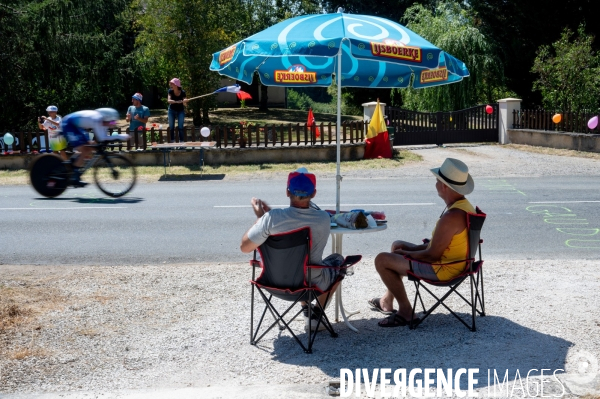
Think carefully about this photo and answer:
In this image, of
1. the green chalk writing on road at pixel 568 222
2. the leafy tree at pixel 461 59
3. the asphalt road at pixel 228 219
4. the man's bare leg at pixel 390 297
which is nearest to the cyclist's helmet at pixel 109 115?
the man's bare leg at pixel 390 297

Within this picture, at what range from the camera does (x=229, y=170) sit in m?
19.7

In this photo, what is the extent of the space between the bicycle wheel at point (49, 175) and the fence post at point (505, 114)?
2066 cm

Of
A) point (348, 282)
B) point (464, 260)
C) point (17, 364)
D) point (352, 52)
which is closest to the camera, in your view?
point (17, 364)

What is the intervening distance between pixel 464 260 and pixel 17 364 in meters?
4.23

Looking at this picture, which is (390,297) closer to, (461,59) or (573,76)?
(573,76)

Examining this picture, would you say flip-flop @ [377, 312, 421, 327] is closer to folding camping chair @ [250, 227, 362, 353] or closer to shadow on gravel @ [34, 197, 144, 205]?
folding camping chair @ [250, 227, 362, 353]

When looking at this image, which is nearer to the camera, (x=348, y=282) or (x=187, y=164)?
(x=348, y=282)

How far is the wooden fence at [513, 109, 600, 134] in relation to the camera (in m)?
22.2

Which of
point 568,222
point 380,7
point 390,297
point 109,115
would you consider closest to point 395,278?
point 390,297

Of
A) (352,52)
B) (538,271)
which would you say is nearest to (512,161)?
(538,271)

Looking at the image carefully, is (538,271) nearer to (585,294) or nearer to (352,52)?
(585,294)

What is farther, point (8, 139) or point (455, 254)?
point (8, 139)

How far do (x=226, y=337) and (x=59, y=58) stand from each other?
2143 cm

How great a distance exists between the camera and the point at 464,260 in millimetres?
6734
